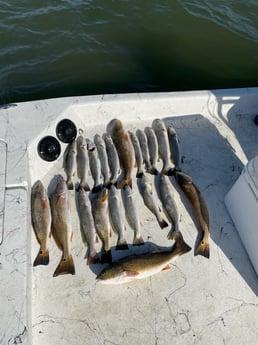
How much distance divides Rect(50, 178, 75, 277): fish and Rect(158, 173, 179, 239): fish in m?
1.09

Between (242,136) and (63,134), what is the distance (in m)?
2.54

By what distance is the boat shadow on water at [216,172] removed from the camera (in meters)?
3.56

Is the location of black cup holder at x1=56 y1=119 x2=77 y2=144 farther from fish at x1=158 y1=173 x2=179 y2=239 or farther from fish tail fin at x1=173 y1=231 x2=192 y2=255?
fish tail fin at x1=173 y1=231 x2=192 y2=255

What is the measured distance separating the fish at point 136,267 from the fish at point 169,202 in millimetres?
325

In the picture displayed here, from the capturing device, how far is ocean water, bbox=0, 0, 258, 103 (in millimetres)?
7156

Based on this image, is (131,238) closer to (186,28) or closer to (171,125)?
(171,125)

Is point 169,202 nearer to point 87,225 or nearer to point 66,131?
point 87,225

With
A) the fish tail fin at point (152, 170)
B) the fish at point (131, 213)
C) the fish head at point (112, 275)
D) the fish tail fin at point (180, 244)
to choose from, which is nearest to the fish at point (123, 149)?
the fish at point (131, 213)

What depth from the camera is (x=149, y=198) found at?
3.91 m

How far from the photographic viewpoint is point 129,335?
3.01 m

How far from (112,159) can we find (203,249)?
5.14ft

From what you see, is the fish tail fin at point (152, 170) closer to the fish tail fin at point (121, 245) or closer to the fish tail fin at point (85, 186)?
the fish tail fin at point (85, 186)

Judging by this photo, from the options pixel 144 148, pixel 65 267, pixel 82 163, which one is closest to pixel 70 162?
pixel 82 163


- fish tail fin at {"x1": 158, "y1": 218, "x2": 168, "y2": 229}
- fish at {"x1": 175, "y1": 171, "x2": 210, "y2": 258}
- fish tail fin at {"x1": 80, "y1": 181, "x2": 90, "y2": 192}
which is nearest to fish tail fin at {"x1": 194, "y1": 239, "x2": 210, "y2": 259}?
fish at {"x1": 175, "y1": 171, "x2": 210, "y2": 258}
